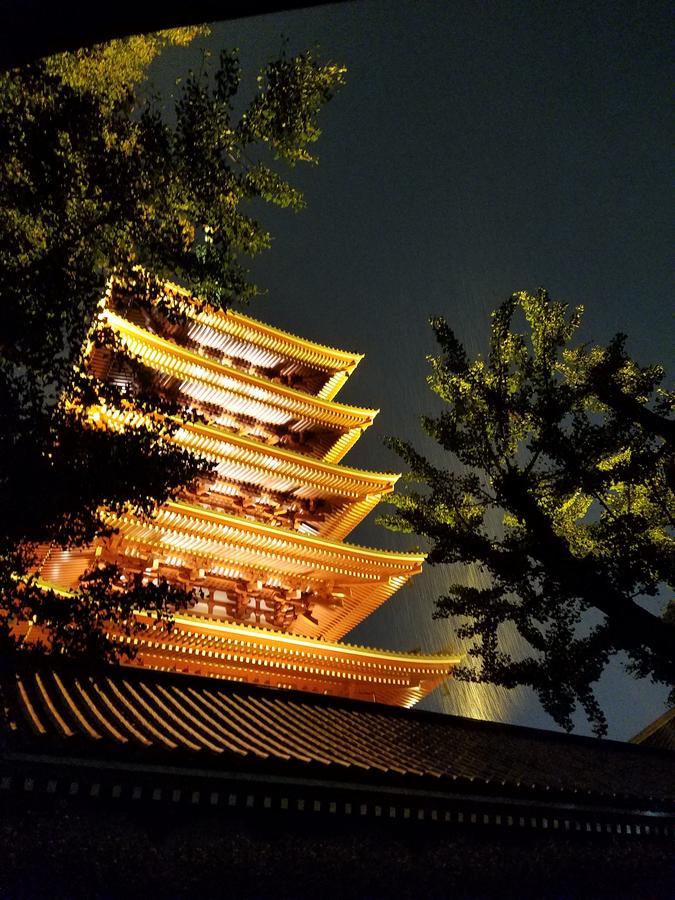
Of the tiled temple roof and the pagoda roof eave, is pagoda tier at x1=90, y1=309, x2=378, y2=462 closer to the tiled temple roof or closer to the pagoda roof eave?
the pagoda roof eave

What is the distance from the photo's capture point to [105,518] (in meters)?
9.99

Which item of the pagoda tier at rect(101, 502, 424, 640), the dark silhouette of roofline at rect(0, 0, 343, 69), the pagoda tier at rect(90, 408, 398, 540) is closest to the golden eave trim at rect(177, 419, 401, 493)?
the pagoda tier at rect(90, 408, 398, 540)

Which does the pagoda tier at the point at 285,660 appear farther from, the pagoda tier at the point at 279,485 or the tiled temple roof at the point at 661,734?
the tiled temple roof at the point at 661,734

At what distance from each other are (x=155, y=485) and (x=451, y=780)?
4.40 metres

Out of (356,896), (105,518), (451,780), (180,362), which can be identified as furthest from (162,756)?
(180,362)

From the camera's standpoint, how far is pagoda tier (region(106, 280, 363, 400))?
14695 mm

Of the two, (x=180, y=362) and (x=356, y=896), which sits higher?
(x=180, y=362)

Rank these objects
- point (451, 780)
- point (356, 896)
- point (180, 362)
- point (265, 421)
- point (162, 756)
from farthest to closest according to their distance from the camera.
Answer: point (265, 421) → point (180, 362) → point (451, 780) → point (356, 896) → point (162, 756)

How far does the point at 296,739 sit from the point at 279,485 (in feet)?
24.8

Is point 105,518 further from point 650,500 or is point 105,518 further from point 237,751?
point 650,500

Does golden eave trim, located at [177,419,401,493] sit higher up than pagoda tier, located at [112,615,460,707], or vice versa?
golden eave trim, located at [177,419,401,493]

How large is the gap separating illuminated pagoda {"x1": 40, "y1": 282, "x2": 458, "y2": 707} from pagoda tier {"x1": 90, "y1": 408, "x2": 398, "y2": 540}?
0.03m

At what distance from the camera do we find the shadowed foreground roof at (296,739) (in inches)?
198

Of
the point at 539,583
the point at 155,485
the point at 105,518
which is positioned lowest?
the point at 539,583
